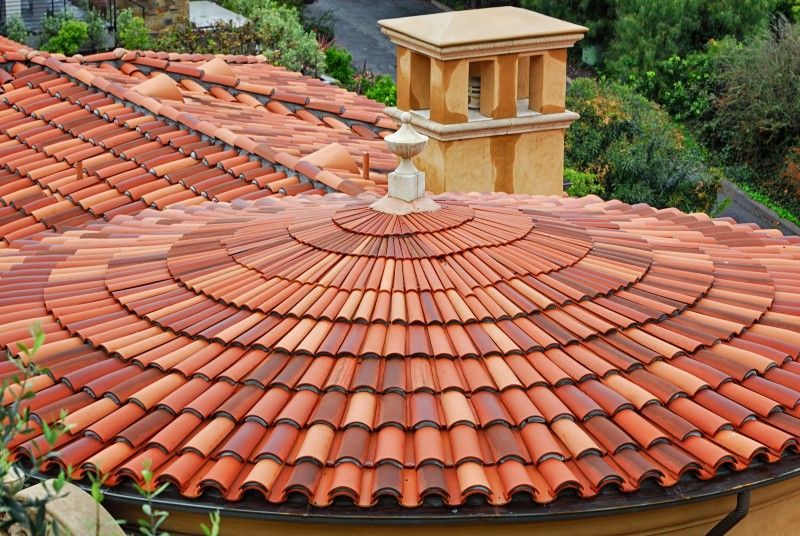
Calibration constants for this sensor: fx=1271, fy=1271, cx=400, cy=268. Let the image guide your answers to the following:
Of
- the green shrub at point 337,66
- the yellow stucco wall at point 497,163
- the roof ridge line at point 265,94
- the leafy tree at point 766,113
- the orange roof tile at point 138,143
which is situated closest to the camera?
the orange roof tile at point 138,143

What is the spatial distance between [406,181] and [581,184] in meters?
21.5

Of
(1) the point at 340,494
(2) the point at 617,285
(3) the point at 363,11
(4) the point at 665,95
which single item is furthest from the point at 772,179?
(1) the point at 340,494

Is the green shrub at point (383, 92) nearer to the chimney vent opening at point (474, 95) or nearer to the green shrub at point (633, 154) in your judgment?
the green shrub at point (633, 154)

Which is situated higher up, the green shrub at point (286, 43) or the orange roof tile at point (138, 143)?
the orange roof tile at point (138, 143)

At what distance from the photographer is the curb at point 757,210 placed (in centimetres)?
3509

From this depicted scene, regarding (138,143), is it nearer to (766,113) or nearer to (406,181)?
(406,181)

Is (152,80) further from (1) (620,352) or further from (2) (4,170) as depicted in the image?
(1) (620,352)

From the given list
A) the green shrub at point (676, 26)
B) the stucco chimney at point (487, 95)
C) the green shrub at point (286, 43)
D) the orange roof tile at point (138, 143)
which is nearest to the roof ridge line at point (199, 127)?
the orange roof tile at point (138, 143)

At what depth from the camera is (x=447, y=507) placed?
7.80 metres

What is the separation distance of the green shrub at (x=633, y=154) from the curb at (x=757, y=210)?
79.7 inches

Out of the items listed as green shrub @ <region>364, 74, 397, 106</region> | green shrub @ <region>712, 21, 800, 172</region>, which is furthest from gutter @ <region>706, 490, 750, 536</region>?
green shrub @ <region>712, 21, 800, 172</region>

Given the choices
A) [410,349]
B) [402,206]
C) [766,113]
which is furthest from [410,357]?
[766,113]

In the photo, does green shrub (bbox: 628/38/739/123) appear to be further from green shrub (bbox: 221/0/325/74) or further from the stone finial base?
the stone finial base

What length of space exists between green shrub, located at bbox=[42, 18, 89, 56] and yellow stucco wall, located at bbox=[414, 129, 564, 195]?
2152cm
